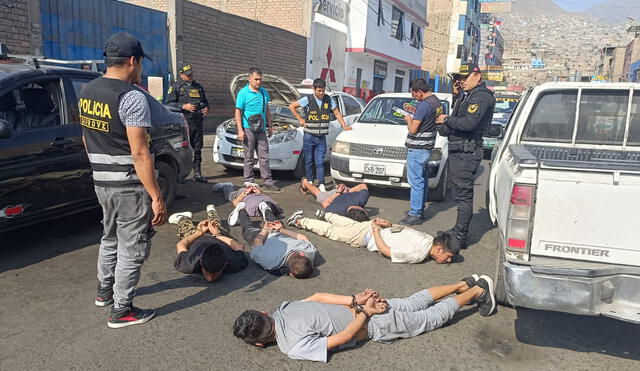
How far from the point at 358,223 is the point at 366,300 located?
2.09m

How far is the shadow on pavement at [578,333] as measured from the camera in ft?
10.6

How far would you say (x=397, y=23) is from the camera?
28.9m

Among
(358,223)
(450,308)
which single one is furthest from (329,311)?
(358,223)

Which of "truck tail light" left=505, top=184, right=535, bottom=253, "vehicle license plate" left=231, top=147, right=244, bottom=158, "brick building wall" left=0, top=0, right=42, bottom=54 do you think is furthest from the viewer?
"brick building wall" left=0, top=0, right=42, bottom=54

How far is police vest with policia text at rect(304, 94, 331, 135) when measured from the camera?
24.0 feet

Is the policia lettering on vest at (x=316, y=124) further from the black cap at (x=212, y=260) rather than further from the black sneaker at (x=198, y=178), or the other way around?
the black cap at (x=212, y=260)

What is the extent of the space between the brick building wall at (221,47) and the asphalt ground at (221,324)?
10.4 metres

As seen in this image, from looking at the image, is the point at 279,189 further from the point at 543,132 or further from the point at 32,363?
the point at 32,363

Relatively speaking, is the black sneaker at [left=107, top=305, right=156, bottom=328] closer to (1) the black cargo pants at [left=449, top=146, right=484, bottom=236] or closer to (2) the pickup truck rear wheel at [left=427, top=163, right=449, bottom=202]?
(1) the black cargo pants at [left=449, top=146, right=484, bottom=236]

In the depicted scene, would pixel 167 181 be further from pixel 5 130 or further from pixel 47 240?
pixel 5 130

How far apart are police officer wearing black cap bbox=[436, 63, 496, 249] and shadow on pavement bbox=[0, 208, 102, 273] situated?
388 cm

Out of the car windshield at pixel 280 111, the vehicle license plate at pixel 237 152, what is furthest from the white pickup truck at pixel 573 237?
the car windshield at pixel 280 111

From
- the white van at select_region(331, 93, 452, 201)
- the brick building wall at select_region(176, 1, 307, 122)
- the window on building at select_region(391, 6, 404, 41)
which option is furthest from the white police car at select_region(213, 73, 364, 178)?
the window on building at select_region(391, 6, 404, 41)

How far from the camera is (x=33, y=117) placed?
4.35 m
